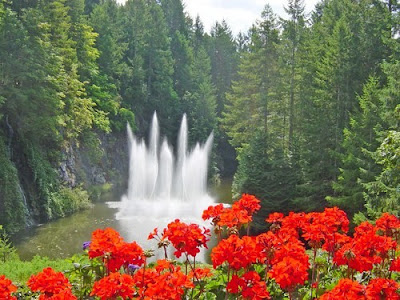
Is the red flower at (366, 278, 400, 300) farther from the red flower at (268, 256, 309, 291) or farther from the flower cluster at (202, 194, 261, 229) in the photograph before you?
the flower cluster at (202, 194, 261, 229)

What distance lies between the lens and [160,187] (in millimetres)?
23406

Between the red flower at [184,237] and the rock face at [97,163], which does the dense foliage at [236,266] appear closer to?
the red flower at [184,237]

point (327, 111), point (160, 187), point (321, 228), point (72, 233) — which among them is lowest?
point (72, 233)

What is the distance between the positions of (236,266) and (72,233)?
43.5 ft

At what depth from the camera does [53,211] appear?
1675 cm

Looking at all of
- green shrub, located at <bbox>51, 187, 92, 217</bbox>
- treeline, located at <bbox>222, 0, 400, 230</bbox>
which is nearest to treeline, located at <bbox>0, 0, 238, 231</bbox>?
green shrub, located at <bbox>51, 187, 92, 217</bbox>

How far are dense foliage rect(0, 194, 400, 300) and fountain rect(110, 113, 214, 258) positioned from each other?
9488 mm

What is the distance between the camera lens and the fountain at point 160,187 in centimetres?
1596

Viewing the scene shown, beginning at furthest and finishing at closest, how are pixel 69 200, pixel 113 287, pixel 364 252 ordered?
pixel 69 200
pixel 364 252
pixel 113 287

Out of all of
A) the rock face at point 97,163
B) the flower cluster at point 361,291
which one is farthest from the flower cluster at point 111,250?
the rock face at point 97,163

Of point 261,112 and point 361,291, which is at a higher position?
point 261,112

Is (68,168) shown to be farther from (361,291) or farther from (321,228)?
(361,291)

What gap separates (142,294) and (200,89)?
103ft

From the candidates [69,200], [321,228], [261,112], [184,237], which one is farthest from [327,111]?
[184,237]
